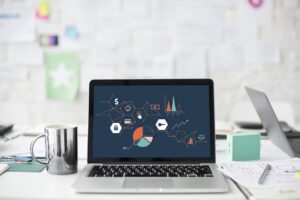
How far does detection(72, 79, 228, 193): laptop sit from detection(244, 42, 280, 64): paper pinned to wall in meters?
1.60

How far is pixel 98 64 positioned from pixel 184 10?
0.72 meters

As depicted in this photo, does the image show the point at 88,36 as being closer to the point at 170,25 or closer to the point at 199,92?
the point at 170,25

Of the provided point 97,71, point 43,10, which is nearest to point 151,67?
point 97,71

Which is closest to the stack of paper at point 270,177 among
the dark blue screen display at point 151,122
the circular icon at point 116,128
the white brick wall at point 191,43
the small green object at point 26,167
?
the dark blue screen display at point 151,122

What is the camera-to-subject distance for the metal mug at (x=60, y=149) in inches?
42.6

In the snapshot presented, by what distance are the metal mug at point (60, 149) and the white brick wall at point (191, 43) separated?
1.66 meters

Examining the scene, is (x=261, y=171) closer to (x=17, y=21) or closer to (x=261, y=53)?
(x=261, y=53)

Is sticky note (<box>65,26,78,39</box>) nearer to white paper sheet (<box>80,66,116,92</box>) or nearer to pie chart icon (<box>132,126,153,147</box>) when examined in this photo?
white paper sheet (<box>80,66,116,92</box>)

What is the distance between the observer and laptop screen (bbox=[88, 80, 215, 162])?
1159 mm

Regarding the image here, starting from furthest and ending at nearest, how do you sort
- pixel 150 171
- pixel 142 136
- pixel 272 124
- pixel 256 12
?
pixel 256 12 < pixel 272 124 < pixel 142 136 < pixel 150 171

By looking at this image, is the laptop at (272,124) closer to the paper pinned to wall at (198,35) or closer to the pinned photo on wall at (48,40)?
the paper pinned to wall at (198,35)

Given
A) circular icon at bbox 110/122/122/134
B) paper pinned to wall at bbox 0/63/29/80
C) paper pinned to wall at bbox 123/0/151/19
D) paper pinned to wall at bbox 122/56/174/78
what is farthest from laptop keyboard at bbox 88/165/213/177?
paper pinned to wall at bbox 0/63/29/80

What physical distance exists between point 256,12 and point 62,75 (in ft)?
4.74

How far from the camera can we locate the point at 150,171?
1074 millimetres
